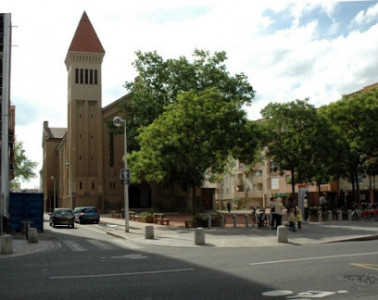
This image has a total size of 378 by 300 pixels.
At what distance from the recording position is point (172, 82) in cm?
4528

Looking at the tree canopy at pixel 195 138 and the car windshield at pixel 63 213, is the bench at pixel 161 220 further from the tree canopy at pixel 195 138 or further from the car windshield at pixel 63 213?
the car windshield at pixel 63 213

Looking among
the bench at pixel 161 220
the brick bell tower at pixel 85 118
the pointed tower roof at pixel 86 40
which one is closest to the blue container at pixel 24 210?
the bench at pixel 161 220

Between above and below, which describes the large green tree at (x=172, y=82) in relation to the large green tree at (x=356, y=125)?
above

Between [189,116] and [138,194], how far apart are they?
38.9 metres

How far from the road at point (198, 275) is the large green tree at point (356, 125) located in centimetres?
2113

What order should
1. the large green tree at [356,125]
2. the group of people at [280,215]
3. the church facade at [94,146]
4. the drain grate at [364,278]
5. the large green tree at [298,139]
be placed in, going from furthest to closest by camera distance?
1. the church facade at [94,146]
2. the large green tree at [356,125]
3. the large green tree at [298,139]
4. the group of people at [280,215]
5. the drain grate at [364,278]

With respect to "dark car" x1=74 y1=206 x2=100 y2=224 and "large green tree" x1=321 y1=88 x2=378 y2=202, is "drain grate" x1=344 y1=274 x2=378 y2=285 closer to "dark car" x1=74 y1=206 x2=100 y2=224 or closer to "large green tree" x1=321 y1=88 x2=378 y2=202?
"large green tree" x1=321 y1=88 x2=378 y2=202

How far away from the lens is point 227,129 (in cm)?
2795

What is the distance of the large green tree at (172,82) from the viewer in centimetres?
4462

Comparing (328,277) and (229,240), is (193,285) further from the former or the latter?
(229,240)

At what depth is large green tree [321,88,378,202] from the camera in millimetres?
33969

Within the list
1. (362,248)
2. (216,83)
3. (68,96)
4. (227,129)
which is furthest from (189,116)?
(68,96)

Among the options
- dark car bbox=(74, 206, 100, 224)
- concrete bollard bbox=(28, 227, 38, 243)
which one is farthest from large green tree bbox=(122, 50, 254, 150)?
concrete bollard bbox=(28, 227, 38, 243)

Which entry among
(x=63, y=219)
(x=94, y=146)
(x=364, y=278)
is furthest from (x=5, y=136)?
(x=94, y=146)
